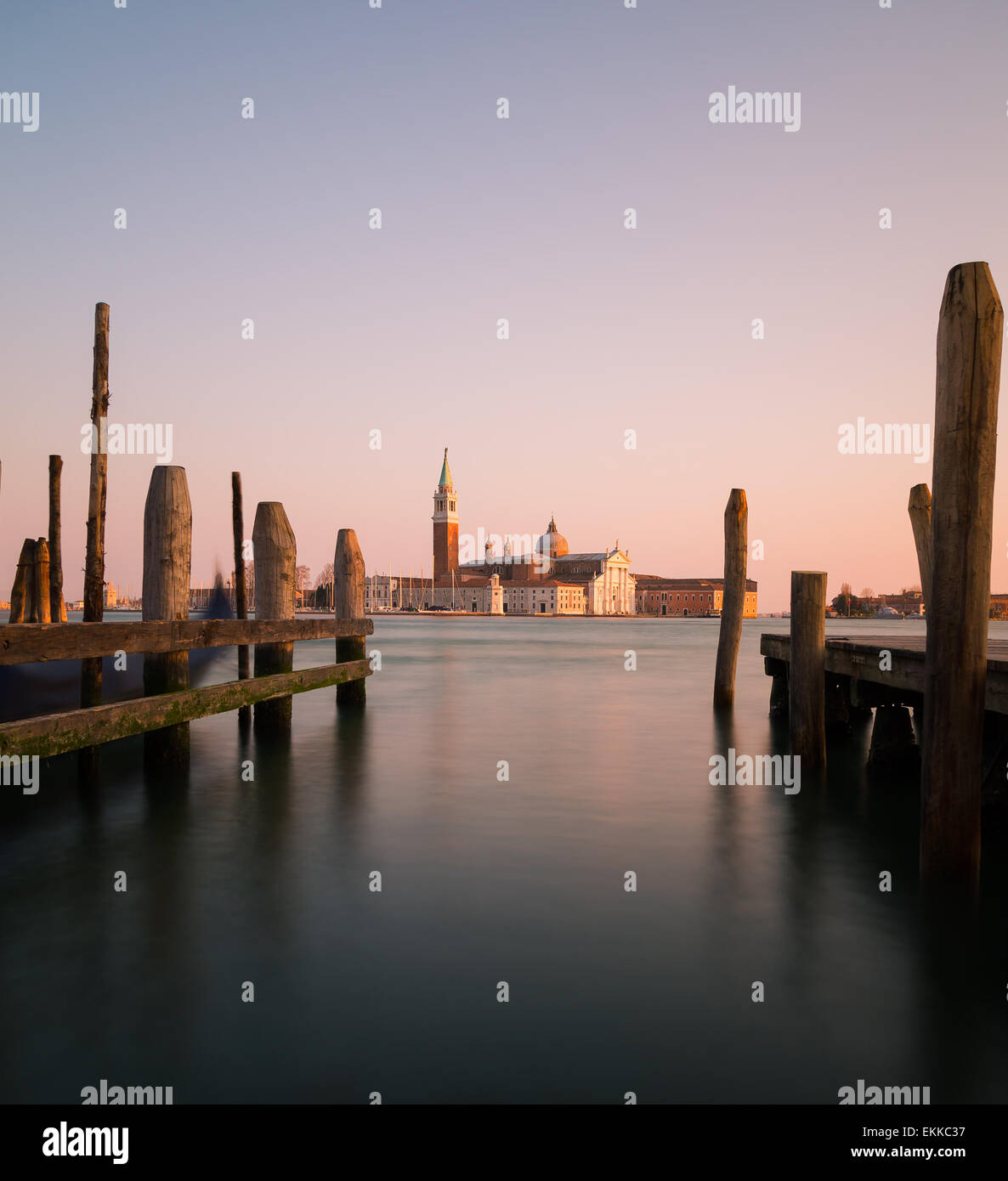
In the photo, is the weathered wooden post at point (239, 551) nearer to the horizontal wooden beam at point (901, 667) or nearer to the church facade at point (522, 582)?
the horizontal wooden beam at point (901, 667)

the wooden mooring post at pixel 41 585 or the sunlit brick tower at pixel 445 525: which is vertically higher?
the sunlit brick tower at pixel 445 525

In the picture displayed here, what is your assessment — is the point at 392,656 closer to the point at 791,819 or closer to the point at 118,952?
the point at 791,819

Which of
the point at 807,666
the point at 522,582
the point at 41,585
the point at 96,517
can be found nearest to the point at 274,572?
the point at 96,517

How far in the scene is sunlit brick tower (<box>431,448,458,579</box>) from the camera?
554 ft

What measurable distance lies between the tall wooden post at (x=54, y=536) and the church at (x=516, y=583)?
144551mm

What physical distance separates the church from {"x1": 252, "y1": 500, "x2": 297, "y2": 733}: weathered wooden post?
14941 cm

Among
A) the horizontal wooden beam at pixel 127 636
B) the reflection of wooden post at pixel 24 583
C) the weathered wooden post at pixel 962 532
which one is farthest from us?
the reflection of wooden post at pixel 24 583

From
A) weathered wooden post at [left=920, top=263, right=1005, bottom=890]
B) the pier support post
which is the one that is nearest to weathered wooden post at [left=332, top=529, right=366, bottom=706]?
the pier support post

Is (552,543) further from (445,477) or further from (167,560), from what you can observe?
(167,560)

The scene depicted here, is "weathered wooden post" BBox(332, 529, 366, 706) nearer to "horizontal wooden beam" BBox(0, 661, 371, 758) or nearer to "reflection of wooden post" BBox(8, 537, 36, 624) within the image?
"horizontal wooden beam" BBox(0, 661, 371, 758)

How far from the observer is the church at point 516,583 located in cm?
16350

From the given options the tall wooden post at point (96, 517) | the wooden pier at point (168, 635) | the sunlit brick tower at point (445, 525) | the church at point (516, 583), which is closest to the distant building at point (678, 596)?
the church at point (516, 583)

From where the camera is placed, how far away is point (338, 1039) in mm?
3574
